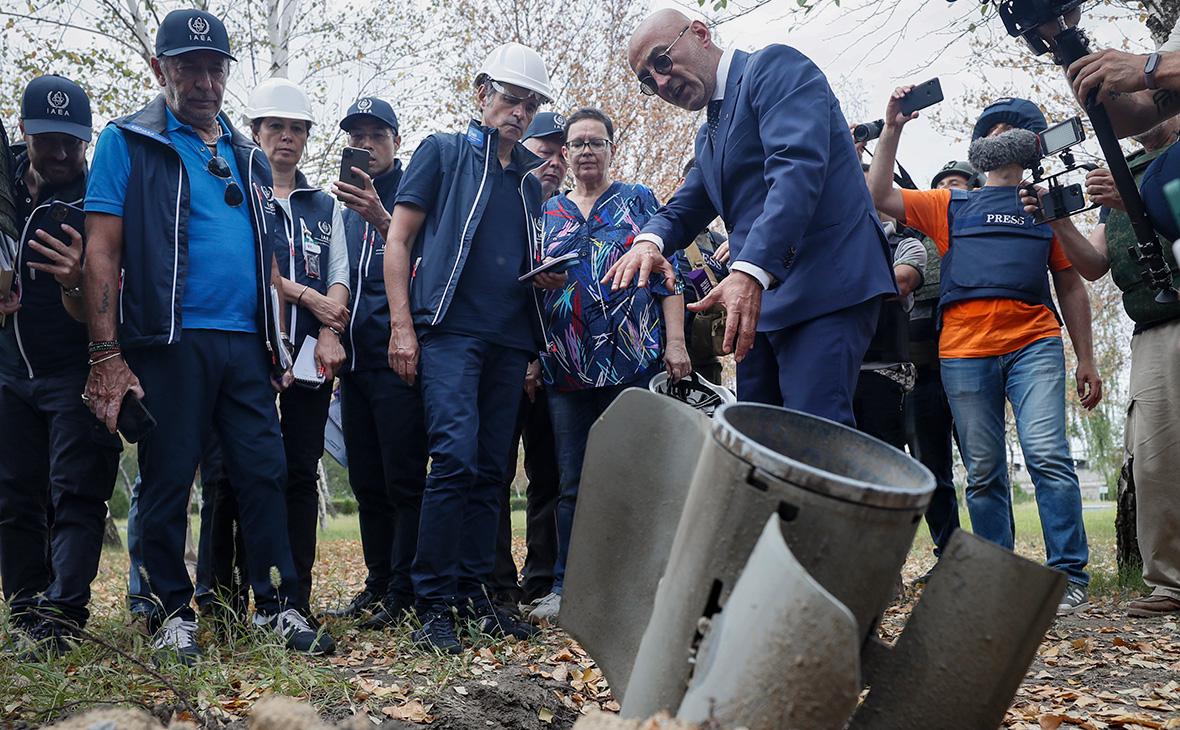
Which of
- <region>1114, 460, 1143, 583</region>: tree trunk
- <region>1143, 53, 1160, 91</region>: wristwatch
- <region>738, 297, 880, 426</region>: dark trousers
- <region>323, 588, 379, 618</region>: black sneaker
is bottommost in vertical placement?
<region>323, 588, 379, 618</region>: black sneaker

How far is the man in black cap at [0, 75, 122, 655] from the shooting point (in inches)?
163

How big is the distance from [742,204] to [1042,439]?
2289mm

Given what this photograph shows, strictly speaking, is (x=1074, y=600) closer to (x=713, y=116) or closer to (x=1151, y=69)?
(x=1151, y=69)

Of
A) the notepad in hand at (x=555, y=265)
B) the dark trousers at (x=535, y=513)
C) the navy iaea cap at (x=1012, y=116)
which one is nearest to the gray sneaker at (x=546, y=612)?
the dark trousers at (x=535, y=513)

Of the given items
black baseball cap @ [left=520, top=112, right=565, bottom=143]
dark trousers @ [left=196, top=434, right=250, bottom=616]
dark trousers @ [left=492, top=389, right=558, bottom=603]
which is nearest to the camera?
dark trousers @ [left=196, top=434, right=250, bottom=616]

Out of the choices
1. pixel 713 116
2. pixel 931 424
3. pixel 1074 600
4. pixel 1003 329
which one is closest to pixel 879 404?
pixel 931 424

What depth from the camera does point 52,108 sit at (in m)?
4.24

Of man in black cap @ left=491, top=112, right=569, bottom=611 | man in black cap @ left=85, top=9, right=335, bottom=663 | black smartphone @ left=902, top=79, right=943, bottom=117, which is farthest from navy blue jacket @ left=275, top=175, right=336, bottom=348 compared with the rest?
black smartphone @ left=902, top=79, right=943, bottom=117

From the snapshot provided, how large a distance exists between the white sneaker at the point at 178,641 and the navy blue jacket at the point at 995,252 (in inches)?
151

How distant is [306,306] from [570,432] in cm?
147

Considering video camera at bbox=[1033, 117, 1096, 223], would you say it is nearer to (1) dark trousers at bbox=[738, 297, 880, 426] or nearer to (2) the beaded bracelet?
(1) dark trousers at bbox=[738, 297, 880, 426]

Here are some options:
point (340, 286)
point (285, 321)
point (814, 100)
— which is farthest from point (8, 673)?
point (814, 100)

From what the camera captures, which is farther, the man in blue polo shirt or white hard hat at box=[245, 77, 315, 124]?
white hard hat at box=[245, 77, 315, 124]

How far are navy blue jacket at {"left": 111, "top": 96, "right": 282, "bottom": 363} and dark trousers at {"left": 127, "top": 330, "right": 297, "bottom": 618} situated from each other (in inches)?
4.3
